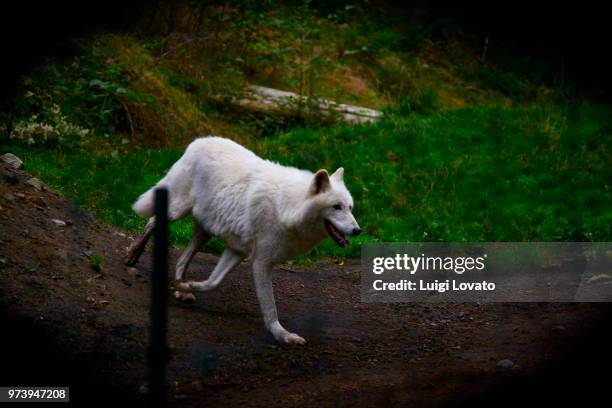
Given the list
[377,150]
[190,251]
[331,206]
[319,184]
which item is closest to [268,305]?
[331,206]

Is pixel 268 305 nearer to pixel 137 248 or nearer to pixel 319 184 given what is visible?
pixel 319 184

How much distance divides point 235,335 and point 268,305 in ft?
1.08

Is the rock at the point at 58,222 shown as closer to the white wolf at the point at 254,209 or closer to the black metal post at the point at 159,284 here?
the white wolf at the point at 254,209

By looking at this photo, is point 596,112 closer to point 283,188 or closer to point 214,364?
point 283,188

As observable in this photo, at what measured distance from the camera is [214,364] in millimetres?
5004

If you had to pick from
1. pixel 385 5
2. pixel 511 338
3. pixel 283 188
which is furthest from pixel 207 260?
pixel 385 5

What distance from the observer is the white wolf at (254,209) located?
218 inches

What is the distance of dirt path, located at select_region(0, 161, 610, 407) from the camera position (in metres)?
4.57

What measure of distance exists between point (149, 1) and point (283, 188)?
703 cm

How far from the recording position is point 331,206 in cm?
551

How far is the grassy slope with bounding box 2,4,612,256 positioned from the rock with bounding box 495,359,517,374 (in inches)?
135

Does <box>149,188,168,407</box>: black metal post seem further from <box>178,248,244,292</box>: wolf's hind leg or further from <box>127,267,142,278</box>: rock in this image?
<box>127,267,142,278</box>: rock

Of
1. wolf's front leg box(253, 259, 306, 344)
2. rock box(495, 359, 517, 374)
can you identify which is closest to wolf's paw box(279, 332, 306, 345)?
wolf's front leg box(253, 259, 306, 344)

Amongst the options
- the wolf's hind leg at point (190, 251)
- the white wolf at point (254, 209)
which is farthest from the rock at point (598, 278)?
the wolf's hind leg at point (190, 251)
